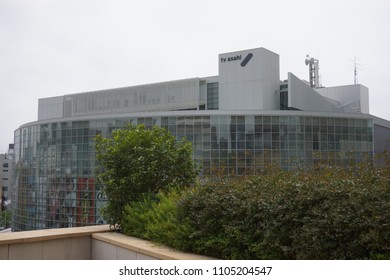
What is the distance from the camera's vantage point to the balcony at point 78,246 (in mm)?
7624

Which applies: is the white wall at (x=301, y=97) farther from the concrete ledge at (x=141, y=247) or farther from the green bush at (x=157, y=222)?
the concrete ledge at (x=141, y=247)

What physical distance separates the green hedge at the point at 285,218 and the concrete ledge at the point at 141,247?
0.23m

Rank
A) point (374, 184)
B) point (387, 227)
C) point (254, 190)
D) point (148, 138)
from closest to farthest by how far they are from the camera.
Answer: point (387, 227)
point (374, 184)
point (254, 190)
point (148, 138)

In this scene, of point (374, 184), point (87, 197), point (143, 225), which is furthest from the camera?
point (87, 197)

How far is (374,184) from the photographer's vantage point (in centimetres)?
577

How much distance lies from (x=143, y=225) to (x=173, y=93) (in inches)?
1753

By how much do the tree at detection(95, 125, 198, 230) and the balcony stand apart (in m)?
0.96

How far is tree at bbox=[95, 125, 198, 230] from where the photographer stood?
10.5 meters

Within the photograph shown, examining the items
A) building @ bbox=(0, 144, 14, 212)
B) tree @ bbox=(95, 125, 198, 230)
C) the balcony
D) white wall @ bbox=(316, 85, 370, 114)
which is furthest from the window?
the balcony

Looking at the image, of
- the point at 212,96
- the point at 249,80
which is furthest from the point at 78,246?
the point at 212,96

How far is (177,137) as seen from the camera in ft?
136

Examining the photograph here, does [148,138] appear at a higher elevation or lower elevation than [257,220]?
higher

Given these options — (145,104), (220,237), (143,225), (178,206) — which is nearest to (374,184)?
(220,237)

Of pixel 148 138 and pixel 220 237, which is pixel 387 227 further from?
pixel 148 138
